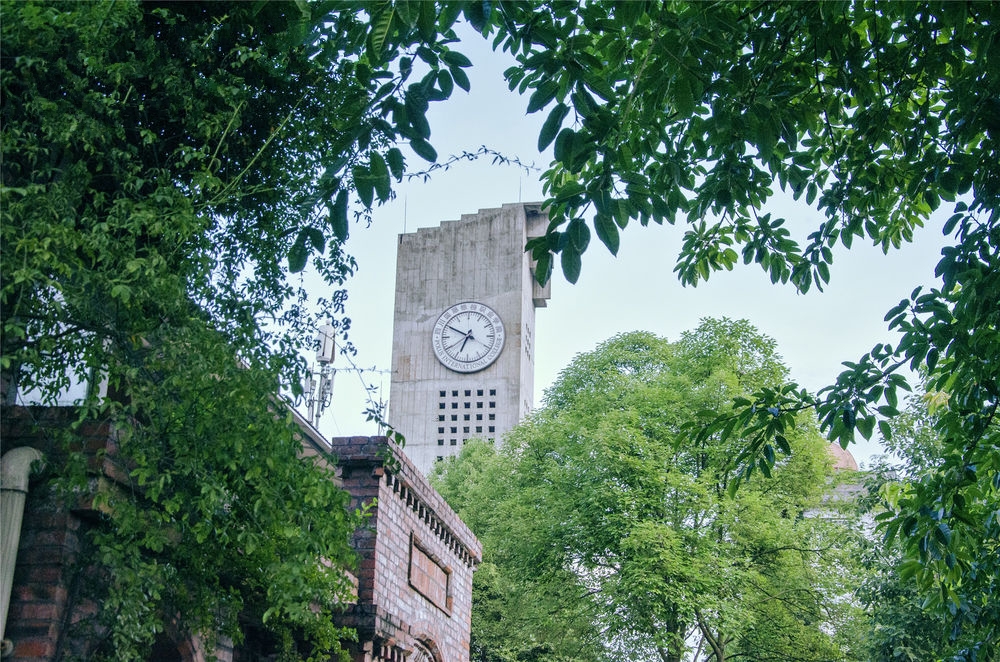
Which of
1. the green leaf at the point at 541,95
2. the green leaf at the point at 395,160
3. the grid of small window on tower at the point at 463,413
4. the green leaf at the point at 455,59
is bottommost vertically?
the green leaf at the point at 395,160

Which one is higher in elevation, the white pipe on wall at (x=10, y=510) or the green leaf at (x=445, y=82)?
the green leaf at (x=445, y=82)

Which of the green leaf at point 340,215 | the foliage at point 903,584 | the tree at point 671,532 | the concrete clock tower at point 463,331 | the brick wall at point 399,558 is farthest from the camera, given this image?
the concrete clock tower at point 463,331

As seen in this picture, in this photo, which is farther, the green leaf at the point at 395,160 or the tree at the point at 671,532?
the tree at the point at 671,532

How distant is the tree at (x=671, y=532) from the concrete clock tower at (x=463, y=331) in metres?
21.5

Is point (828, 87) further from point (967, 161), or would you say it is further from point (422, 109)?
point (422, 109)

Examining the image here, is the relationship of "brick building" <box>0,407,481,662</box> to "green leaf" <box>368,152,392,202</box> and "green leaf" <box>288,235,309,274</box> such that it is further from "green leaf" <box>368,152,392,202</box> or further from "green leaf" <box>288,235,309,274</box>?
"green leaf" <box>368,152,392,202</box>

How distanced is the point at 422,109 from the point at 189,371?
2100 millimetres

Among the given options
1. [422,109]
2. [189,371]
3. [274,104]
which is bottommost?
[189,371]

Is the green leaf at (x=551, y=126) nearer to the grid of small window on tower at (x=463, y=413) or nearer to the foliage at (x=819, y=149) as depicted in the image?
the foliage at (x=819, y=149)

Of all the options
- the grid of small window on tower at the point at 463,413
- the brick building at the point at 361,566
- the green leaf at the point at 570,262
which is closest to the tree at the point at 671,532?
the brick building at the point at 361,566

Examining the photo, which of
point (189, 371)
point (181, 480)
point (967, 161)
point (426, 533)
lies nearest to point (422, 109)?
→ point (189, 371)

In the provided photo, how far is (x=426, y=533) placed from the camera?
11.8m

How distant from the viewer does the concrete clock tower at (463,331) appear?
47969 mm

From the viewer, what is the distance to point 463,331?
4988cm
